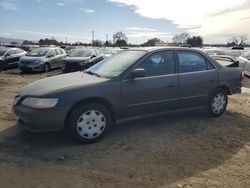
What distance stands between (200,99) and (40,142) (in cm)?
335

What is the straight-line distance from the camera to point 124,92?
5324mm

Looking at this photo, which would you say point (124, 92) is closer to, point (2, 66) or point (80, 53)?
point (80, 53)

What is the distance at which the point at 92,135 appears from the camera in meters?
5.09

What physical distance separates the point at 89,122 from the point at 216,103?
3.11m

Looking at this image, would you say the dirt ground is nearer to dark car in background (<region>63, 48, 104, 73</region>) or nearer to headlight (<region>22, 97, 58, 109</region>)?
headlight (<region>22, 97, 58, 109</region>)

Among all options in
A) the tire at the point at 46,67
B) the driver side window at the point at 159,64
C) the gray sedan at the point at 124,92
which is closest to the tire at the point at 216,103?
the gray sedan at the point at 124,92

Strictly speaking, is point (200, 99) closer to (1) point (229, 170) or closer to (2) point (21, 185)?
(1) point (229, 170)

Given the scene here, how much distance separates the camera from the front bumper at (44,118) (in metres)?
4.72

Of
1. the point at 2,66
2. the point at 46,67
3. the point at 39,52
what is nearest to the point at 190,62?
the point at 46,67

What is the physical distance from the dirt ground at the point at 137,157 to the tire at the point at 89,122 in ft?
0.49

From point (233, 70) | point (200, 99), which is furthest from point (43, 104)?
point (233, 70)

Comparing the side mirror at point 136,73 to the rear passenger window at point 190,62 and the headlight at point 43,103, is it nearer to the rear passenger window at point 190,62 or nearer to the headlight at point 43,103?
the rear passenger window at point 190,62

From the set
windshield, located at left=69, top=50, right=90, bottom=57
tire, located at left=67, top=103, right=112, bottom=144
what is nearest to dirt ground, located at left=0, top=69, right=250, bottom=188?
tire, located at left=67, top=103, right=112, bottom=144

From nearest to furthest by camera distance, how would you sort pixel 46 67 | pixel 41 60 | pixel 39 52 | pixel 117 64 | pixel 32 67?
pixel 117 64, pixel 32 67, pixel 41 60, pixel 46 67, pixel 39 52
